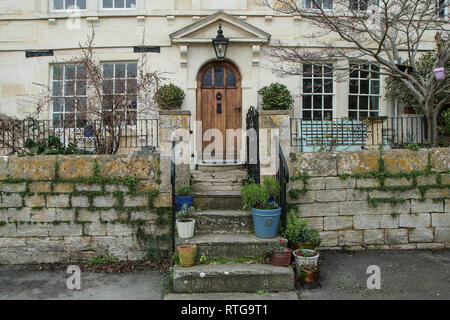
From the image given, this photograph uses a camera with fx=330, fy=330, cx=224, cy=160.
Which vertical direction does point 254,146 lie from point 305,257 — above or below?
above

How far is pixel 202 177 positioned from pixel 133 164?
4.66 ft

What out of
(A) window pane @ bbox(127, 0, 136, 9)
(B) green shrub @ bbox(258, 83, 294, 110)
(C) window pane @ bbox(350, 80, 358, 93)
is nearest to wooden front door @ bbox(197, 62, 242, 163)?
(B) green shrub @ bbox(258, 83, 294, 110)

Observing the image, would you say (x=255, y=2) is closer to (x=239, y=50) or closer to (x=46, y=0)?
(x=239, y=50)

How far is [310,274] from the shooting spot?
394 centimetres

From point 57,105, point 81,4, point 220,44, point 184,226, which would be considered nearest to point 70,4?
point 81,4

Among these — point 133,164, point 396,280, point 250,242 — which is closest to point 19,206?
point 133,164

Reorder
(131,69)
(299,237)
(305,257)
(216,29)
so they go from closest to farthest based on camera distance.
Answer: (305,257) < (299,237) < (216,29) < (131,69)

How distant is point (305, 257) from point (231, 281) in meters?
1.00

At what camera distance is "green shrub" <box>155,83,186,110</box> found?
7.67 m

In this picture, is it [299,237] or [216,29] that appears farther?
[216,29]

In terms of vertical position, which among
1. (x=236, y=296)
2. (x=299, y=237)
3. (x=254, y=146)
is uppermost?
(x=254, y=146)

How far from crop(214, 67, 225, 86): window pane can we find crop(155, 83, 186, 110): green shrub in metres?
1.02

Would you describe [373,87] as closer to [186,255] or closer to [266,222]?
[266,222]

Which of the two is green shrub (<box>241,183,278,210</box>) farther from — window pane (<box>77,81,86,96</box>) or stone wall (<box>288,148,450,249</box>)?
window pane (<box>77,81,86,96</box>)
